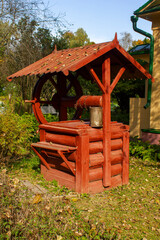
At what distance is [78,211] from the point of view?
463cm

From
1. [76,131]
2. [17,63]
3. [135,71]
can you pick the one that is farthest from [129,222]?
[17,63]

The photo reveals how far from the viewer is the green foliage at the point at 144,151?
8695 millimetres

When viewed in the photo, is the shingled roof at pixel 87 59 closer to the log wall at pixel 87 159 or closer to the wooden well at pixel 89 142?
the wooden well at pixel 89 142

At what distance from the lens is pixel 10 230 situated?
320 cm

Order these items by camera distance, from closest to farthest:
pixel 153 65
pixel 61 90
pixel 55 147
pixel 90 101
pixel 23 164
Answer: pixel 55 147
pixel 90 101
pixel 61 90
pixel 23 164
pixel 153 65

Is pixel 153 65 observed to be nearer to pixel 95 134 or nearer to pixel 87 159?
pixel 95 134

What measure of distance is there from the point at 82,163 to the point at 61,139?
2.62ft

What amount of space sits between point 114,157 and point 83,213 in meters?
1.74

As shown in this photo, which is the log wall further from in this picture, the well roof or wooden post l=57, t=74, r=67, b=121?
the well roof

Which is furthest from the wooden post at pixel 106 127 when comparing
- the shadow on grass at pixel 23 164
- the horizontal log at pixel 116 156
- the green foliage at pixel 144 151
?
the green foliage at pixel 144 151

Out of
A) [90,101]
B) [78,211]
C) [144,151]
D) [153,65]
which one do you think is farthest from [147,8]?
[78,211]

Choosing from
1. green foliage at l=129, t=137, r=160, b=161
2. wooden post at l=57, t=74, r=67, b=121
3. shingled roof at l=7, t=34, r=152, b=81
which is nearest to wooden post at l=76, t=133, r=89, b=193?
shingled roof at l=7, t=34, r=152, b=81

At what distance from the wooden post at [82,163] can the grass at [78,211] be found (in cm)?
21

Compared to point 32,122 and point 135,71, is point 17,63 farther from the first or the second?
point 135,71
